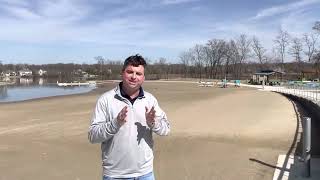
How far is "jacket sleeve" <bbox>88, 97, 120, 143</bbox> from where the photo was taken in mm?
3794

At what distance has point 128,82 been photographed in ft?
13.1

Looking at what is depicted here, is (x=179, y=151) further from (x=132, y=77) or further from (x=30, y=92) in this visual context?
(x=30, y=92)

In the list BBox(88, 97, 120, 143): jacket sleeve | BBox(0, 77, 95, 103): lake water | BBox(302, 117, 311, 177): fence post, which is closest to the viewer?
BBox(88, 97, 120, 143): jacket sleeve

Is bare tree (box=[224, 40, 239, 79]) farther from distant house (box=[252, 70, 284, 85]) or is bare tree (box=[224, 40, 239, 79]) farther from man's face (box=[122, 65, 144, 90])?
man's face (box=[122, 65, 144, 90])

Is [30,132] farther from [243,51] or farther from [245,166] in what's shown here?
[243,51]

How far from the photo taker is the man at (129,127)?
3.95 meters

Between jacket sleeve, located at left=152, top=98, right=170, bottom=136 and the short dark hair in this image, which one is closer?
jacket sleeve, located at left=152, top=98, right=170, bottom=136

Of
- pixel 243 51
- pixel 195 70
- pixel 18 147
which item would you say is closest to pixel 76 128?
pixel 18 147

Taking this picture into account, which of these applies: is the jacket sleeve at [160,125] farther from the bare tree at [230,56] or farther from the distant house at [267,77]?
the bare tree at [230,56]

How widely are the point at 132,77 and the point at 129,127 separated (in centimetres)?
42

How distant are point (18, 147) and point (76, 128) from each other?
5681 millimetres

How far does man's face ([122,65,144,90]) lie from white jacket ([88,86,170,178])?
109 mm

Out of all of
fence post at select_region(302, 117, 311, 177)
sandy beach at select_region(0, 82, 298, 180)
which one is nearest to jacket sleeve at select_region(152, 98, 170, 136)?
fence post at select_region(302, 117, 311, 177)

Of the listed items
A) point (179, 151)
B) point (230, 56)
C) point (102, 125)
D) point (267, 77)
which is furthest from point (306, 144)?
point (230, 56)
